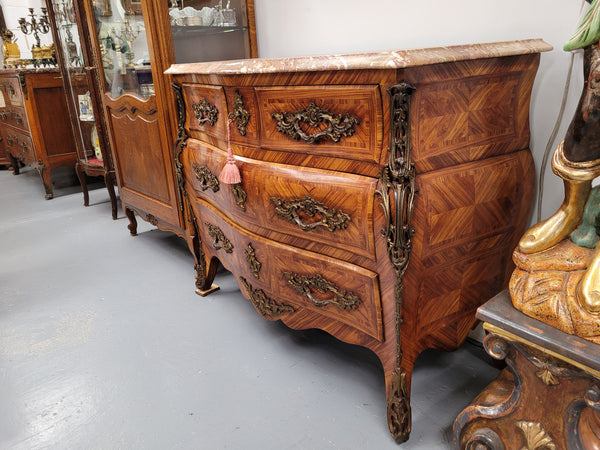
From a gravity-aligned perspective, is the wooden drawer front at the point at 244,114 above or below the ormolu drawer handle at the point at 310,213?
above

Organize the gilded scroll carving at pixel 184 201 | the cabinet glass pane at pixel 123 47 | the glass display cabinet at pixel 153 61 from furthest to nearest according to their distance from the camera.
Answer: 1. the cabinet glass pane at pixel 123 47
2. the glass display cabinet at pixel 153 61
3. the gilded scroll carving at pixel 184 201

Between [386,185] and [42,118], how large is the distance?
3.66 metres

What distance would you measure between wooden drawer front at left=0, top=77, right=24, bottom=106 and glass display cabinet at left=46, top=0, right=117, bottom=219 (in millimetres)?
672

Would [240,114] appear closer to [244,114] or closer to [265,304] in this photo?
[244,114]

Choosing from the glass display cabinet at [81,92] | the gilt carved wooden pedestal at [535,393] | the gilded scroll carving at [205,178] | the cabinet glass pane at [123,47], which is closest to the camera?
the gilt carved wooden pedestal at [535,393]

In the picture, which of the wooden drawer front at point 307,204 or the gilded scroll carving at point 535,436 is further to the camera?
the wooden drawer front at point 307,204

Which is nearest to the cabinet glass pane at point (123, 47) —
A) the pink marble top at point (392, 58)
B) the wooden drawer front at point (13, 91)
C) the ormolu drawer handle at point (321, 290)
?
the pink marble top at point (392, 58)

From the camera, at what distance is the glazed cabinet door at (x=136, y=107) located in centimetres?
212

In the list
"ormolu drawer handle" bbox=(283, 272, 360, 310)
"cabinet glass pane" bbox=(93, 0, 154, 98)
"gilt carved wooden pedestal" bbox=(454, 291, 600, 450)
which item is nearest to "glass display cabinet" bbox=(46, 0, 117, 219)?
"cabinet glass pane" bbox=(93, 0, 154, 98)

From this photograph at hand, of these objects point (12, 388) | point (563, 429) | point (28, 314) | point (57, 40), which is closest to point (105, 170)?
point (57, 40)

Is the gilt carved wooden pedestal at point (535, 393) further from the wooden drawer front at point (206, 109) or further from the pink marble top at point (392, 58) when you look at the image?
the wooden drawer front at point (206, 109)

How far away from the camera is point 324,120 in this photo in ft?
3.71

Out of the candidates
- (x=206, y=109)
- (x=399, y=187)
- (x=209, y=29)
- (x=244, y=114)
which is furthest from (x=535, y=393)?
(x=209, y=29)

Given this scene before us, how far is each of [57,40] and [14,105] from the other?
1.12 metres
